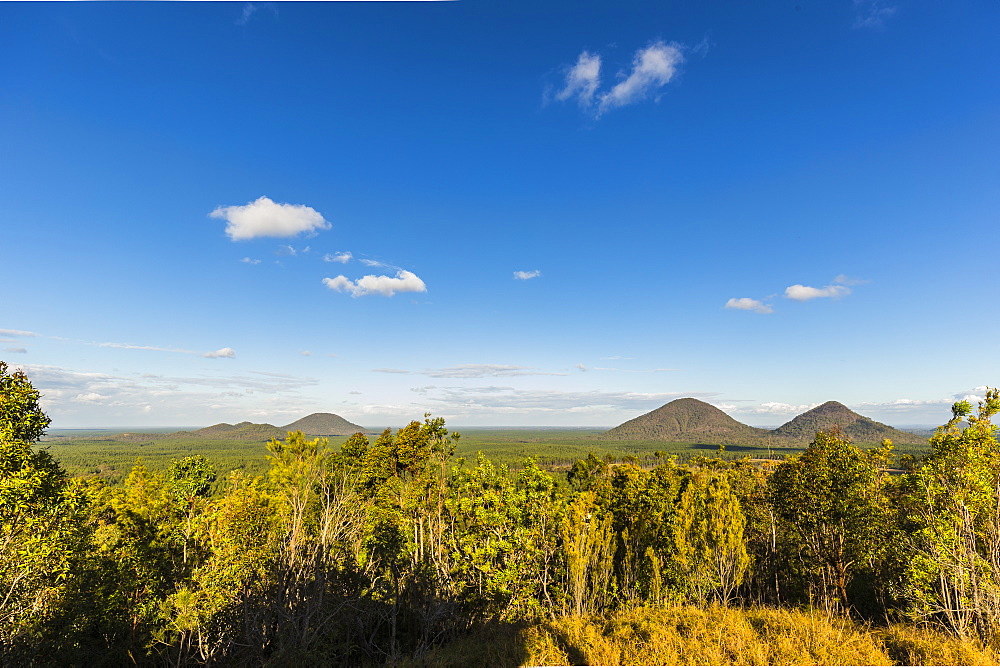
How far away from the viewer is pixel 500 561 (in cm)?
1984

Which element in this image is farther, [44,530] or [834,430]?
[834,430]

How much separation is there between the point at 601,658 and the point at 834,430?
856 inches

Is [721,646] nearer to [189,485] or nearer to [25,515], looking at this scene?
[25,515]

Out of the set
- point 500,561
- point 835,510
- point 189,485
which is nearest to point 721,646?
point 500,561

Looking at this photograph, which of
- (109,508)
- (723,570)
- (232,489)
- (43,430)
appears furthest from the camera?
(109,508)

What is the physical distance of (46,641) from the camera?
54.7 ft

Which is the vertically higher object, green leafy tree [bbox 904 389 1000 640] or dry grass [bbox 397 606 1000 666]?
green leafy tree [bbox 904 389 1000 640]

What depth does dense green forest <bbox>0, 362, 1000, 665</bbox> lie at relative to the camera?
41.9ft

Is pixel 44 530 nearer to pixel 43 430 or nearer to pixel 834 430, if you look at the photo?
pixel 43 430

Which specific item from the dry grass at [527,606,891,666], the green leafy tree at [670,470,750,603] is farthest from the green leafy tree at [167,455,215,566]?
the green leafy tree at [670,470,750,603]

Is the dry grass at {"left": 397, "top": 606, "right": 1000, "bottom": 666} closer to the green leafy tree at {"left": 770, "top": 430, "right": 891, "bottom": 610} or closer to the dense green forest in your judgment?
the dense green forest

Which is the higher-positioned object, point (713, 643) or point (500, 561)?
point (713, 643)

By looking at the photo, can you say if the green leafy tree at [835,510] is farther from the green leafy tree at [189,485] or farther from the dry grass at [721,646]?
the green leafy tree at [189,485]

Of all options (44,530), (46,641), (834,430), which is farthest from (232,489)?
(834,430)
